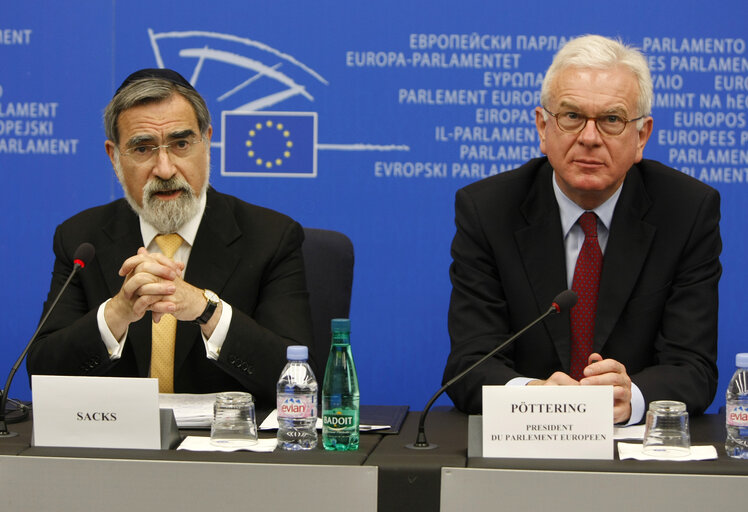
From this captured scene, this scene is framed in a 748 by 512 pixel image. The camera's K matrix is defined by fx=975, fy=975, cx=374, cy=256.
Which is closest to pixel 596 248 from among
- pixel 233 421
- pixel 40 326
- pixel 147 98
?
pixel 233 421

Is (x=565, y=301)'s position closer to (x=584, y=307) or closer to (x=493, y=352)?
(x=493, y=352)

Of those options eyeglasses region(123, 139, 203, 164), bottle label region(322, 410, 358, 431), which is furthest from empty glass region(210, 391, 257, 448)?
eyeglasses region(123, 139, 203, 164)

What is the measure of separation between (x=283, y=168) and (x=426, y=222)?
1.97 ft

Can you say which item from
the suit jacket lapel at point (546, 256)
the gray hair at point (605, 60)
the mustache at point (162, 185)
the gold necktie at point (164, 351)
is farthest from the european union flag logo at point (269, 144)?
the gray hair at point (605, 60)

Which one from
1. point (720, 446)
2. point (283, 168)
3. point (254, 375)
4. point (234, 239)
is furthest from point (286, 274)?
point (720, 446)

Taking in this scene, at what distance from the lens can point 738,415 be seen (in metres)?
1.86

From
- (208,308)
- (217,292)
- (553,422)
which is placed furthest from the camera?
(217,292)

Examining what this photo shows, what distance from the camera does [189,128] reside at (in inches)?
110

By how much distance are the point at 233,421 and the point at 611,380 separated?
2.65 feet

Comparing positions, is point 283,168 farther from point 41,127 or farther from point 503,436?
point 503,436

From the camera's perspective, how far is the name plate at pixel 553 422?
70.6 inches

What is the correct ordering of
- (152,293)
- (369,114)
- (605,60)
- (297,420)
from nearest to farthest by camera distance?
(297,420) < (152,293) < (605,60) < (369,114)

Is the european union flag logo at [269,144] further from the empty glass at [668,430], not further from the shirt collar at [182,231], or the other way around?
the empty glass at [668,430]

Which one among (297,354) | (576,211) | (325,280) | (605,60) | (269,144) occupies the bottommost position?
(297,354)
